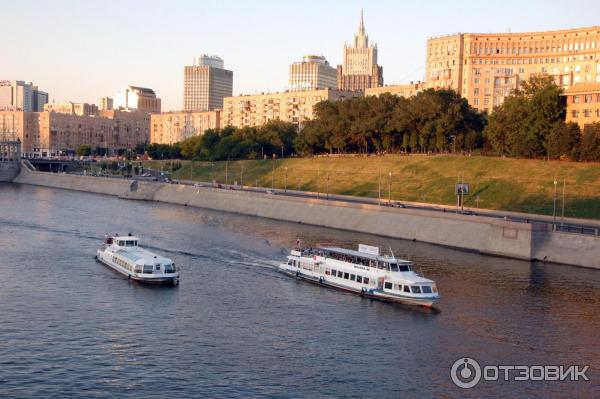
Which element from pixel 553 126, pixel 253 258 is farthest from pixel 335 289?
pixel 553 126

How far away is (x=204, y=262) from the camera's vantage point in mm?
77375

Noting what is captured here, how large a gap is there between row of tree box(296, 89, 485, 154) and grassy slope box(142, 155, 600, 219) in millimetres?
7941

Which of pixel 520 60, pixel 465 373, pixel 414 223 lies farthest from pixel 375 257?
pixel 520 60

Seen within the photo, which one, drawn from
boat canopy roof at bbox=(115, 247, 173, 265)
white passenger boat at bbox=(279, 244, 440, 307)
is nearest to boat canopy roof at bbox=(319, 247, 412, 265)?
white passenger boat at bbox=(279, 244, 440, 307)

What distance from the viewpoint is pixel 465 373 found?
43.8m

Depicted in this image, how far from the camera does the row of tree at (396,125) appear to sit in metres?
151

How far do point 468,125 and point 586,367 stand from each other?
4423 inches

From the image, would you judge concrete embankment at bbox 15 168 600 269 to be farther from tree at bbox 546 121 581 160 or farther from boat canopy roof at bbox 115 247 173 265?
boat canopy roof at bbox 115 247 173 265

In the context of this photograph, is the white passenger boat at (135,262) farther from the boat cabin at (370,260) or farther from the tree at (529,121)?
the tree at (529,121)

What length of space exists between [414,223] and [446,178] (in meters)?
32.3

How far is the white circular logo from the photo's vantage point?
42194mm

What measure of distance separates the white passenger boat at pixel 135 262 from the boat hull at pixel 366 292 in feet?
39.9

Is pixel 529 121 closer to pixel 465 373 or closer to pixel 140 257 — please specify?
pixel 140 257

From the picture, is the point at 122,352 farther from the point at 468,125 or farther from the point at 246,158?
the point at 246,158
